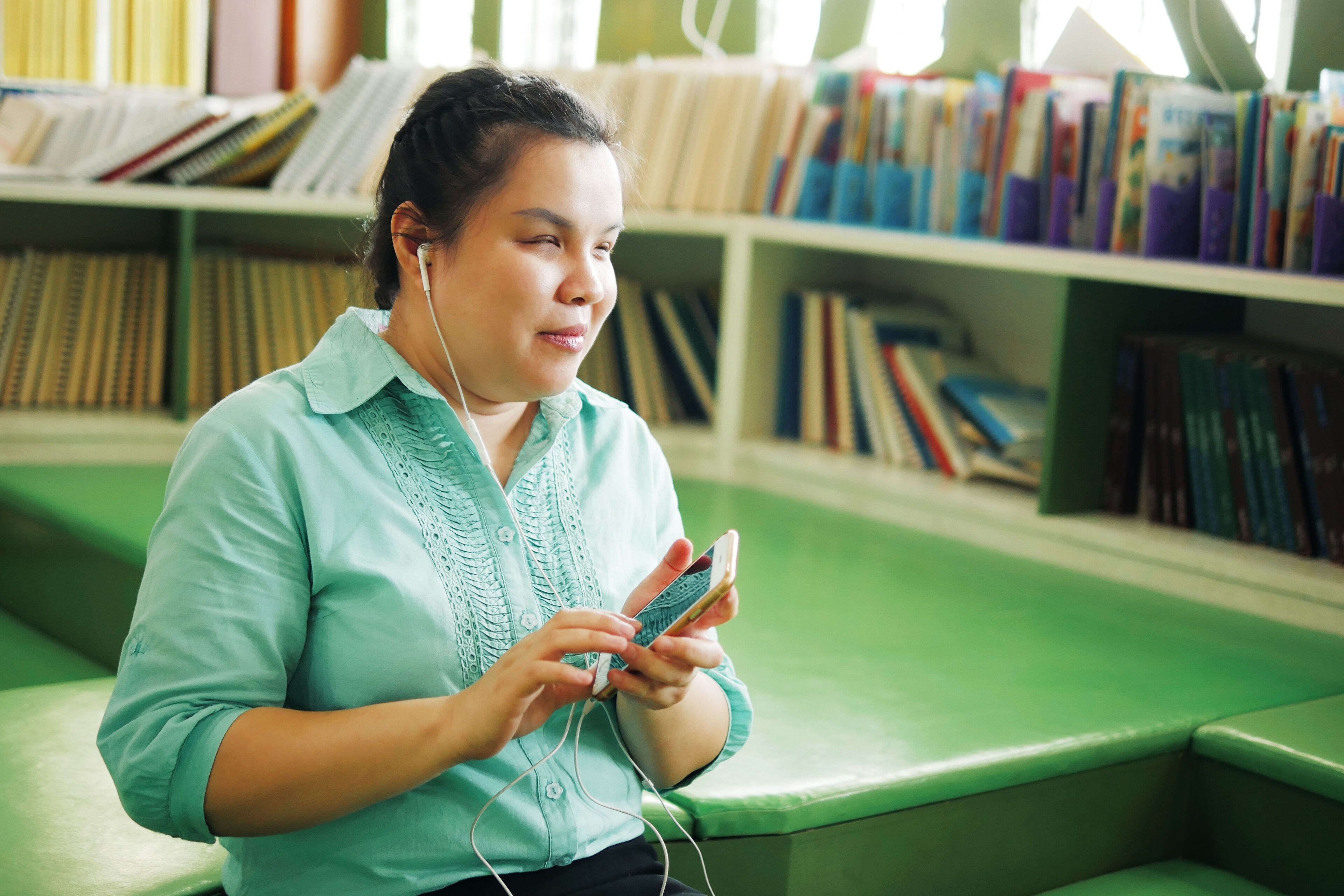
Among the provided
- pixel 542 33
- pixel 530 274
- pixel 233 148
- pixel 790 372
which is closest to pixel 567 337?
pixel 530 274

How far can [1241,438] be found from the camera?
209cm

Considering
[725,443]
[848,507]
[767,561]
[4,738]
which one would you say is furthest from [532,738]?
[725,443]

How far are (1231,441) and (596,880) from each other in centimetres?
144

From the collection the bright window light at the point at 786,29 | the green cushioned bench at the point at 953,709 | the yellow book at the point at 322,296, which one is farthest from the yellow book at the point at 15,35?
the bright window light at the point at 786,29

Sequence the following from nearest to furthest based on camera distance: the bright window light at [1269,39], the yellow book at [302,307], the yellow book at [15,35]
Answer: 1. the bright window light at [1269,39]
2. the yellow book at [302,307]
3. the yellow book at [15,35]

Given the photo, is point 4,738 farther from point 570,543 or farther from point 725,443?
point 725,443

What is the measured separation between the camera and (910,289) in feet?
9.68

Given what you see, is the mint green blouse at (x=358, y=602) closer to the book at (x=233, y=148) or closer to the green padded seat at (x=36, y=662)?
the green padded seat at (x=36, y=662)

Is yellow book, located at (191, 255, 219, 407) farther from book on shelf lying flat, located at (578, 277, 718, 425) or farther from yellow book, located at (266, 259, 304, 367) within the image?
book on shelf lying flat, located at (578, 277, 718, 425)

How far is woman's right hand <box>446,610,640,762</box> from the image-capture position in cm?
88

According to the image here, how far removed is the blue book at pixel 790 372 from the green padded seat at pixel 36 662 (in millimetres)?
1463

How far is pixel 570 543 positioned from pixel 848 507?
157cm

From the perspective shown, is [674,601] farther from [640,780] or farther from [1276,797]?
[1276,797]

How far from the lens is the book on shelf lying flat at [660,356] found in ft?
10.0
